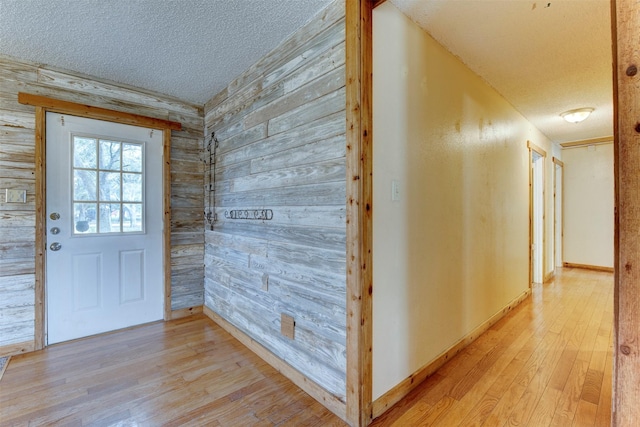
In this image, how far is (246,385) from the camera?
1948mm

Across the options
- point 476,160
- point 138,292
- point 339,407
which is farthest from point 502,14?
point 138,292

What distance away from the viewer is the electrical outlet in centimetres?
200

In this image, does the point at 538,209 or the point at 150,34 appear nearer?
the point at 150,34

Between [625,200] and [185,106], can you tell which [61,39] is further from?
[625,200]

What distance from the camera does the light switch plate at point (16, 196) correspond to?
2.32 m

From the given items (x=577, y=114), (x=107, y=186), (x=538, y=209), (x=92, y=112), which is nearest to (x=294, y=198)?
(x=107, y=186)

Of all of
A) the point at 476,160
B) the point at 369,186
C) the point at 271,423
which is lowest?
the point at 271,423

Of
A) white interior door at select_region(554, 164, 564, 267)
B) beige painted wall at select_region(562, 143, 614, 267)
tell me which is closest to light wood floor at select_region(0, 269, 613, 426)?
white interior door at select_region(554, 164, 564, 267)

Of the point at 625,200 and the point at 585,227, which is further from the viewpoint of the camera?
the point at 585,227

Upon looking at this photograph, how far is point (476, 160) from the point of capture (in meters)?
2.62

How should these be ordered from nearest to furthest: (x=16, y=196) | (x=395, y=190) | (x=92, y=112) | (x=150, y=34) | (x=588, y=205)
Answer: (x=395, y=190) < (x=150, y=34) < (x=16, y=196) < (x=92, y=112) < (x=588, y=205)

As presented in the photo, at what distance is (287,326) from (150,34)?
231 cm

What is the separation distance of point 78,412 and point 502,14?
3.53m

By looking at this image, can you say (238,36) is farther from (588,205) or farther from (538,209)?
(588,205)
